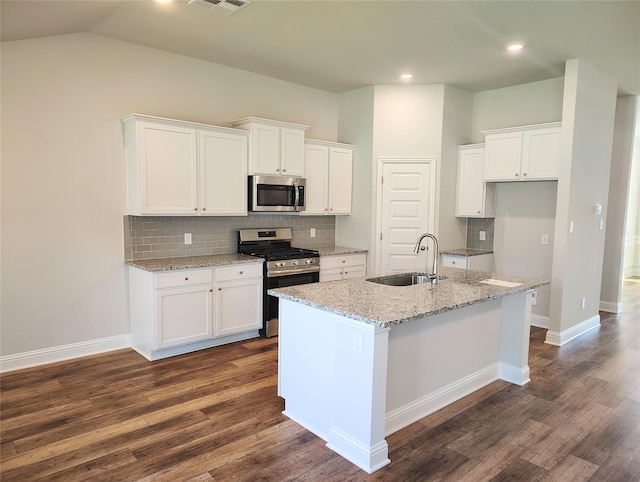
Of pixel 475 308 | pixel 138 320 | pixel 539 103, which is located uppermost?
pixel 539 103

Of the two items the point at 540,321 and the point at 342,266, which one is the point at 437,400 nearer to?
the point at 342,266

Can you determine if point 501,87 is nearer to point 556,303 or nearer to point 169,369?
point 556,303

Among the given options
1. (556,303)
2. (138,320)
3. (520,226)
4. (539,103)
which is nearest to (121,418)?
(138,320)

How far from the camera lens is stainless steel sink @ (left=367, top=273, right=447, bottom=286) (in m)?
3.43

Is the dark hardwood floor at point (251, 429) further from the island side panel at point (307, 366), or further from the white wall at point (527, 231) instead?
the white wall at point (527, 231)

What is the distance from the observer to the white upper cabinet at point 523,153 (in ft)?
15.5

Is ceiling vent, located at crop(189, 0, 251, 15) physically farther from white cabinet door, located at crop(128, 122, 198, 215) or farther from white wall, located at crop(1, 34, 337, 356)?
white wall, located at crop(1, 34, 337, 356)

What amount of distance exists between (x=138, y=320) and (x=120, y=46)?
103 inches

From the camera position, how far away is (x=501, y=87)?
5.46m

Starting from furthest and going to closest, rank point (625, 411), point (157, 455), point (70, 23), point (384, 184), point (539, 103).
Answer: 1. point (384, 184)
2. point (539, 103)
3. point (70, 23)
4. point (625, 411)
5. point (157, 455)

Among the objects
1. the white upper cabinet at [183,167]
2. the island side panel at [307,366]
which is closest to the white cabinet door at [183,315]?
the white upper cabinet at [183,167]

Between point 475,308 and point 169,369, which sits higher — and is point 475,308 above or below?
above

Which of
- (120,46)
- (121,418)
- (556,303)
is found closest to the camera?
(121,418)

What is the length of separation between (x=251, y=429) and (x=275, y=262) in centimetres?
206
